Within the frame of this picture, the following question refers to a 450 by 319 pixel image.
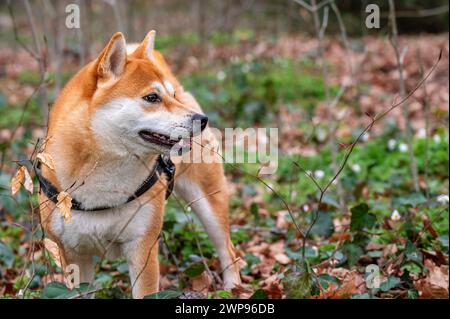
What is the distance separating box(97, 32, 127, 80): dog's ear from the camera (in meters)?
3.51

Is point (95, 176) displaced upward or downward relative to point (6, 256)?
upward

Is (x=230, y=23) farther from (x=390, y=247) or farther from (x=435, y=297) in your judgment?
(x=435, y=297)

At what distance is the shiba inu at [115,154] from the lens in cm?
357

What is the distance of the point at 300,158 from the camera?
6.73 meters

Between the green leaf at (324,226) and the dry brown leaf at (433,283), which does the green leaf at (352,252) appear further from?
the green leaf at (324,226)

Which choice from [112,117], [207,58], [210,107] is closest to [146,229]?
[112,117]

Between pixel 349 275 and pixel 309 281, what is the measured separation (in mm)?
741

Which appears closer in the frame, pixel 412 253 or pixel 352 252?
pixel 412 253

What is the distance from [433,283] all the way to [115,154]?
2.00m

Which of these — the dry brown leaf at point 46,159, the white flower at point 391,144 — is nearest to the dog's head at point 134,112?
the dry brown leaf at point 46,159

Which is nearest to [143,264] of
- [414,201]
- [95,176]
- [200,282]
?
[95,176]

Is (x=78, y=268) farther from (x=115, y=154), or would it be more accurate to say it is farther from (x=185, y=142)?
(x=185, y=142)

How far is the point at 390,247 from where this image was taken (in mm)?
4398

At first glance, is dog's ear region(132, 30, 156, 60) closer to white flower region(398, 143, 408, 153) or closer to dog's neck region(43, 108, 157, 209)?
dog's neck region(43, 108, 157, 209)
